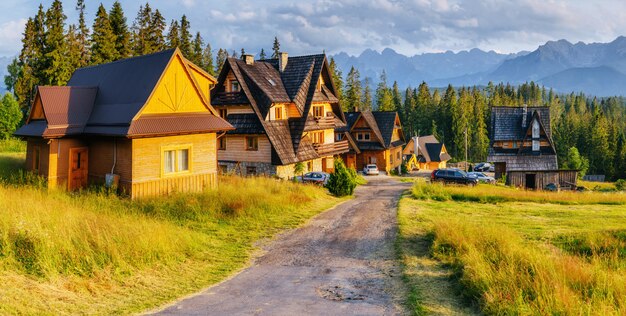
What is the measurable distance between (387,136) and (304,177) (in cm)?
3096

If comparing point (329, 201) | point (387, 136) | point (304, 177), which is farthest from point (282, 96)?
point (387, 136)

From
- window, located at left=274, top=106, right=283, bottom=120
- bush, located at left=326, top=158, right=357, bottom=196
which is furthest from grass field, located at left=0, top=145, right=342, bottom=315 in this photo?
window, located at left=274, top=106, right=283, bottom=120

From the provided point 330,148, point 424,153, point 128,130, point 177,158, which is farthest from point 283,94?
point 424,153

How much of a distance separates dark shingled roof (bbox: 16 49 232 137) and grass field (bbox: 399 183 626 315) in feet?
38.4

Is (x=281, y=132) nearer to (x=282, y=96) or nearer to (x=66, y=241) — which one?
(x=282, y=96)

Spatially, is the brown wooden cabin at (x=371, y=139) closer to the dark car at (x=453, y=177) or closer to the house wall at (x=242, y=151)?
the dark car at (x=453, y=177)

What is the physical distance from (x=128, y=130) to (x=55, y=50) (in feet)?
121

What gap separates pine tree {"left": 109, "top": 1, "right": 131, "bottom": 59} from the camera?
58.9 m

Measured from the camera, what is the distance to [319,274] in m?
12.0

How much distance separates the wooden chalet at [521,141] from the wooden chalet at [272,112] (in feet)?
94.8

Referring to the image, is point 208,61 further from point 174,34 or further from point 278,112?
point 278,112

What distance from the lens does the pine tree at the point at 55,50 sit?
4981cm

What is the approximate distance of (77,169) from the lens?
22.3 metres

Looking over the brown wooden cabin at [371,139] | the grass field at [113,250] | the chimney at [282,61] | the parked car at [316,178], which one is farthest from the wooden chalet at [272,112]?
the grass field at [113,250]
